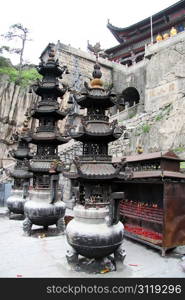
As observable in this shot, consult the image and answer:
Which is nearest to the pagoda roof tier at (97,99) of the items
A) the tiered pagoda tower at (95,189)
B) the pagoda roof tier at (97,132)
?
the tiered pagoda tower at (95,189)

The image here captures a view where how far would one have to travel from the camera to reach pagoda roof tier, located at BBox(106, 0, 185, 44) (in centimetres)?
3259

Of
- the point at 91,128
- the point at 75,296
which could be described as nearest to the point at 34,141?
the point at 91,128

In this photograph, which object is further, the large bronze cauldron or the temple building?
the temple building

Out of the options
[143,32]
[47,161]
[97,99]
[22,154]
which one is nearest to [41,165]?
[47,161]

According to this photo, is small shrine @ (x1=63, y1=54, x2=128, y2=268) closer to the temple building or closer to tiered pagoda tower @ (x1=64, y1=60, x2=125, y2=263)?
tiered pagoda tower @ (x1=64, y1=60, x2=125, y2=263)

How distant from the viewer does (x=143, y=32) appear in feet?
125

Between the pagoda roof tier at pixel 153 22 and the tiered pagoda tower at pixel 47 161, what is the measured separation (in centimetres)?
2591

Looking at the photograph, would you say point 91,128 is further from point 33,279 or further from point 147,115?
point 147,115

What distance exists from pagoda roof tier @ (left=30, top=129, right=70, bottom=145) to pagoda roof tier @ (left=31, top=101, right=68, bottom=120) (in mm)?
851

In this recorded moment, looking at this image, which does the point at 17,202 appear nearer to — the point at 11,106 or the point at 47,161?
the point at 47,161

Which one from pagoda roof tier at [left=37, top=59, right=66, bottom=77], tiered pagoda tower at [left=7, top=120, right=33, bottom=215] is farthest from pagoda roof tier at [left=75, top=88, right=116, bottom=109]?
tiered pagoda tower at [left=7, top=120, right=33, bottom=215]

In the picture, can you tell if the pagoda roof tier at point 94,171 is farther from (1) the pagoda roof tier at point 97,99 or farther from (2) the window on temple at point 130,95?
(2) the window on temple at point 130,95

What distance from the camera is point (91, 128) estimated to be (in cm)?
715

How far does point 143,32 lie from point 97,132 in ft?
121
